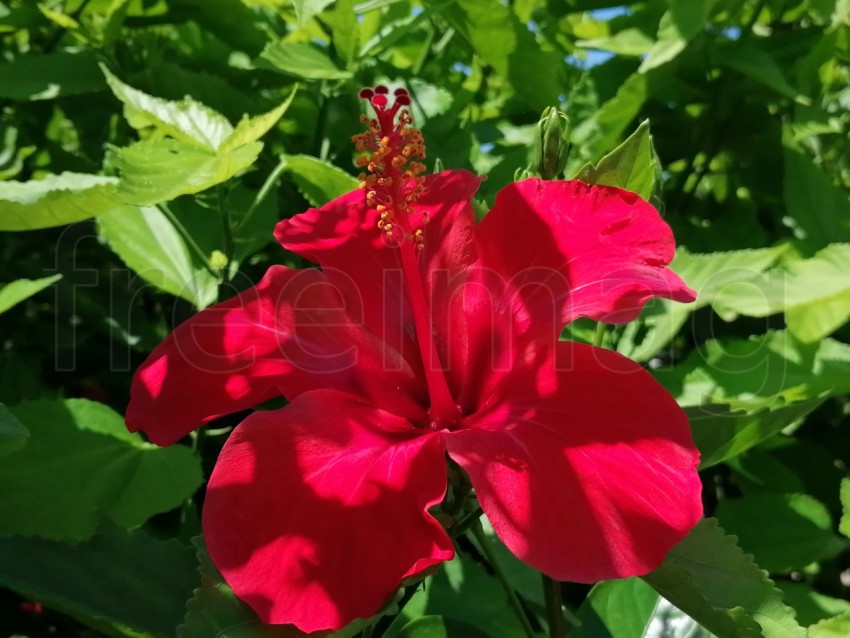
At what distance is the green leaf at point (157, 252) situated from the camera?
3.90 ft

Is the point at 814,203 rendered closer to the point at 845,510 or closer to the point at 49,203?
the point at 845,510

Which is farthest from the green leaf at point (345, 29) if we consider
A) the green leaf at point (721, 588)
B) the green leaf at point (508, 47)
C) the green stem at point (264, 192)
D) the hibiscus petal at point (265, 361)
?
the green leaf at point (721, 588)

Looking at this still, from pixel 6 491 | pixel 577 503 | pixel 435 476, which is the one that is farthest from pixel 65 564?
pixel 577 503

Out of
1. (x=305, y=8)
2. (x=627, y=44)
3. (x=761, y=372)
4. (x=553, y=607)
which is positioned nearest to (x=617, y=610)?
(x=553, y=607)

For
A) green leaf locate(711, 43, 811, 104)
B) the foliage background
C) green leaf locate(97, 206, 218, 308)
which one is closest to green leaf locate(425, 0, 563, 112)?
the foliage background

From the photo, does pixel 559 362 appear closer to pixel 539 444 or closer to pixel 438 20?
pixel 539 444

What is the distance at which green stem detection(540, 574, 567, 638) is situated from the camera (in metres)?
0.80

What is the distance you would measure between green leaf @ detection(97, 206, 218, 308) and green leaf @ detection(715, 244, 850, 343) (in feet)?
2.19

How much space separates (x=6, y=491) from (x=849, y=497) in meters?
0.91

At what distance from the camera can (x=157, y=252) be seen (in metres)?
1.21

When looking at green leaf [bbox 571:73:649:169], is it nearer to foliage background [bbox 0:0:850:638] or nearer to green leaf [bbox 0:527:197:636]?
foliage background [bbox 0:0:850:638]

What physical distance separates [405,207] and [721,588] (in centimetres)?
44

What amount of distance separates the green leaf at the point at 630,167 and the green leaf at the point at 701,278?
0.70 feet

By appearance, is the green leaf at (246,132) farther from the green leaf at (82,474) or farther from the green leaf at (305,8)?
the green leaf at (82,474)
